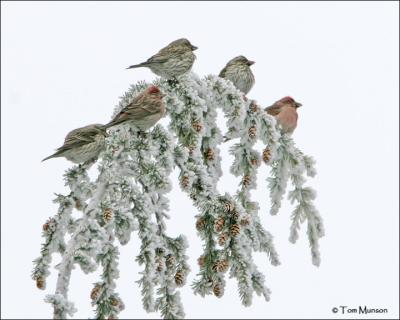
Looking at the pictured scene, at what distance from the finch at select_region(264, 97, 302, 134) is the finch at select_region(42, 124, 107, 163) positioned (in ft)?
5.76

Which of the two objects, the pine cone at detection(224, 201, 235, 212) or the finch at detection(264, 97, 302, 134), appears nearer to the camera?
the pine cone at detection(224, 201, 235, 212)

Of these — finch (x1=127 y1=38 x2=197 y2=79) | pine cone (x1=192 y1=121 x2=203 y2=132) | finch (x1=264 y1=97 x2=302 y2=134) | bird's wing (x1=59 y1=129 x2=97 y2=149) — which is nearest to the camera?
pine cone (x1=192 y1=121 x2=203 y2=132)

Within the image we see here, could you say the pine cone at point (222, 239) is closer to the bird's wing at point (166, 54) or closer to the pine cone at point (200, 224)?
the pine cone at point (200, 224)

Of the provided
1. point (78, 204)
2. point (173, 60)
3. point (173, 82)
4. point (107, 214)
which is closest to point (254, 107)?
point (173, 82)

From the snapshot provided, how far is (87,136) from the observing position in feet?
16.0

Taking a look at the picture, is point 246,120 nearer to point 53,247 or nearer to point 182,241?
point 182,241

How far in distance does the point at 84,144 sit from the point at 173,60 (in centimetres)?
149

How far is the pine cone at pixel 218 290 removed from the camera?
13.4 feet

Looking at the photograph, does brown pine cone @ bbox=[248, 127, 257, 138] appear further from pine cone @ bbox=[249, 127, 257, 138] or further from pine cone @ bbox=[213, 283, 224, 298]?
pine cone @ bbox=[213, 283, 224, 298]

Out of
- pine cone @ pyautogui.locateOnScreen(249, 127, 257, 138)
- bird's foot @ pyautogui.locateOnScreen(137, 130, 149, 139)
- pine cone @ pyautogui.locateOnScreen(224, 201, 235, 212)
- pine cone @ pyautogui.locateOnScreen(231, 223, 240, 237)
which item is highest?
pine cone @ pyautogui.locateOnScreen(249, 127, 257, 138)

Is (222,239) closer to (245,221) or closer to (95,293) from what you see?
(245,221)

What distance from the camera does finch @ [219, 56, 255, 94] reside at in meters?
6.90

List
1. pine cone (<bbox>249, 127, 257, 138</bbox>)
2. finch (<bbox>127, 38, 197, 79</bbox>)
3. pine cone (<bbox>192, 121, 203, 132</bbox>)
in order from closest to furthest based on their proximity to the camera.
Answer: pine cone (<bbox>192, 121, 203, 132</bbox>) → pine cone (<bbox>249, 127, 257, 138</bbox>) → finch (<bbox>127, 38, 197, 79</bbox>)

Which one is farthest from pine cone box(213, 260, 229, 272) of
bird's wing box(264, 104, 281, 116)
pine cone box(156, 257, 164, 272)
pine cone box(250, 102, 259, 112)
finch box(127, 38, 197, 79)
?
bird's wing box(264, 104, 281, 116)
